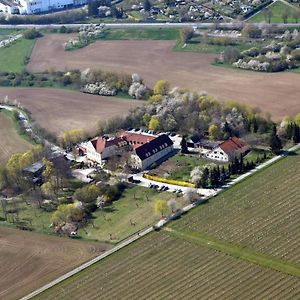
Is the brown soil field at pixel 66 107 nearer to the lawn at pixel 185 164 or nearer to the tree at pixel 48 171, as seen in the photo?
the tree at pixel 48 171

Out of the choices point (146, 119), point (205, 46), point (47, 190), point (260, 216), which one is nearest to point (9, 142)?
point (146, 119)

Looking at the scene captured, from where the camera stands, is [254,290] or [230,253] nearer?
[254,290]

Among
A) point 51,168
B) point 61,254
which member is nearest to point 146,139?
point 51,168

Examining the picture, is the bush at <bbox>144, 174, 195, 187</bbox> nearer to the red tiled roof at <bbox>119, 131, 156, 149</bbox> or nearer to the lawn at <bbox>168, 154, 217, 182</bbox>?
the lawn at <bbox>168, 154, 217, 182</bbox>

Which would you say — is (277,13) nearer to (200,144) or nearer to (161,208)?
(200,144)

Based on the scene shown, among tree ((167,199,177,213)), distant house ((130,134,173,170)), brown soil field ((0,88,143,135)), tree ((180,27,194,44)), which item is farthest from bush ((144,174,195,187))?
Result: tree ((180,27,194,44))

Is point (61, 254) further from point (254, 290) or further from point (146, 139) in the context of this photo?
point (146, 139)

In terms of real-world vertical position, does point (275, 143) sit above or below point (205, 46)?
below
